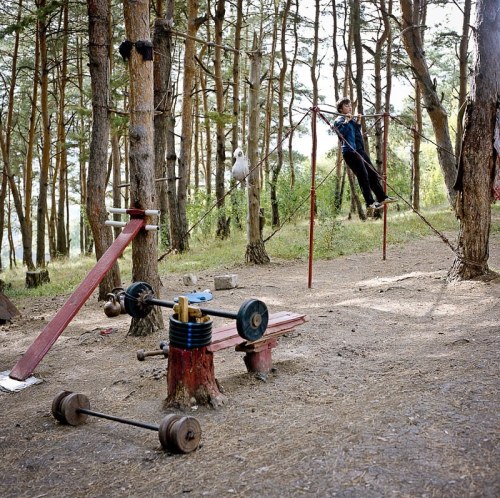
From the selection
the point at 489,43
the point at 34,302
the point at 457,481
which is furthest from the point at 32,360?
the point at 489,43

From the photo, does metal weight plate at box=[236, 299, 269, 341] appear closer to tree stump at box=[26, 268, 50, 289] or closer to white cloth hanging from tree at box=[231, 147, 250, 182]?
white cloth hanging from tree at box=[231, 147, 250, 182]

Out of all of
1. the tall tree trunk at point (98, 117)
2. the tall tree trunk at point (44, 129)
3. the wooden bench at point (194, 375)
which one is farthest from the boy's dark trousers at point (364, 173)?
the tall tree trunk at point (44, 129)

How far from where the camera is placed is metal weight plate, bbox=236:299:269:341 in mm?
4062

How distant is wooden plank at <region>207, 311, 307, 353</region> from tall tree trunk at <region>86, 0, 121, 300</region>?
4.28m

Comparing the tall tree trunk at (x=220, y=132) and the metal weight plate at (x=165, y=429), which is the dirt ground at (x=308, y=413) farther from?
the tall tree trunk at (x=220, y=132)

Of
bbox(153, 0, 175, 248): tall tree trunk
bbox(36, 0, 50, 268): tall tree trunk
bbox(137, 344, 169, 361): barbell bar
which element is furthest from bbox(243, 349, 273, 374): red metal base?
bbox(36, 0, 50, 268): tall tree trunk

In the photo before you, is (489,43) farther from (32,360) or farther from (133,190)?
(32,360)

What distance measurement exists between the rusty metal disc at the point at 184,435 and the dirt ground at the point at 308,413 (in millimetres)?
64

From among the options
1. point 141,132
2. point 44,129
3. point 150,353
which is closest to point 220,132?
point 44,129

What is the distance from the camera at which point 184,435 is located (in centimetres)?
370

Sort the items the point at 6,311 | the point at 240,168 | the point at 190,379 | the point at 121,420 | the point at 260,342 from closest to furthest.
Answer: the point at 121,420 → the point at 190,379 → the point at 260,342 → the point at 6,311 → the point at 240,168

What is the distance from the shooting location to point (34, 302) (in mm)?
10883

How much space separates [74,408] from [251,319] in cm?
156

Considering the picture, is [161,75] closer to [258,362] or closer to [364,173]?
[364,173]
